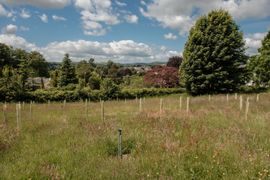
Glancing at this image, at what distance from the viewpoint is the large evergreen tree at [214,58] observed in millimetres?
38812

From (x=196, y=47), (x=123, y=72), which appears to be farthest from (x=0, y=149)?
(x=123, y=72)

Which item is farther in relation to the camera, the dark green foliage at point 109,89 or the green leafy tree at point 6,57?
the green leafy tree at point 6,57

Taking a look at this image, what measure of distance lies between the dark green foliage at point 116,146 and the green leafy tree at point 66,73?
45457mm

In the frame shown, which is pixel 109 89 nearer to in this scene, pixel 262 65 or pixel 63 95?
pixel 63 95

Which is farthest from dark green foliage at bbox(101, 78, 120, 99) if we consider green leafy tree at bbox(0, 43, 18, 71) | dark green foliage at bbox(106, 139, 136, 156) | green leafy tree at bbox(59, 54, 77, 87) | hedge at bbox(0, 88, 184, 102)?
green leafy tree at bbox(0, 43, 18, 71)

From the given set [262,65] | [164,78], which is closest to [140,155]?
[262,65]

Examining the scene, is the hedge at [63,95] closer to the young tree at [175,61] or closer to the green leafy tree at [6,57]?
the young tree at [175,61]

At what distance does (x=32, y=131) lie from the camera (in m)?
11.8

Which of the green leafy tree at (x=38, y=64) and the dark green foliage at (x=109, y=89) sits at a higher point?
the green leafy tree at (x=38, y=64)

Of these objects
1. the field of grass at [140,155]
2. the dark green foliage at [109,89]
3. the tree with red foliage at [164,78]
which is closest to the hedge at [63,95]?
the dark green foliage at [109,89]

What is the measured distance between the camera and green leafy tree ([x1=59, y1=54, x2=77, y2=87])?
52469mm

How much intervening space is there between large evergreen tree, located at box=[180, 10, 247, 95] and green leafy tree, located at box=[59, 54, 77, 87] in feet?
69.9

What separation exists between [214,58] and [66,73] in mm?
26201

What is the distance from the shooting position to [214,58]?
3897 centimetres
